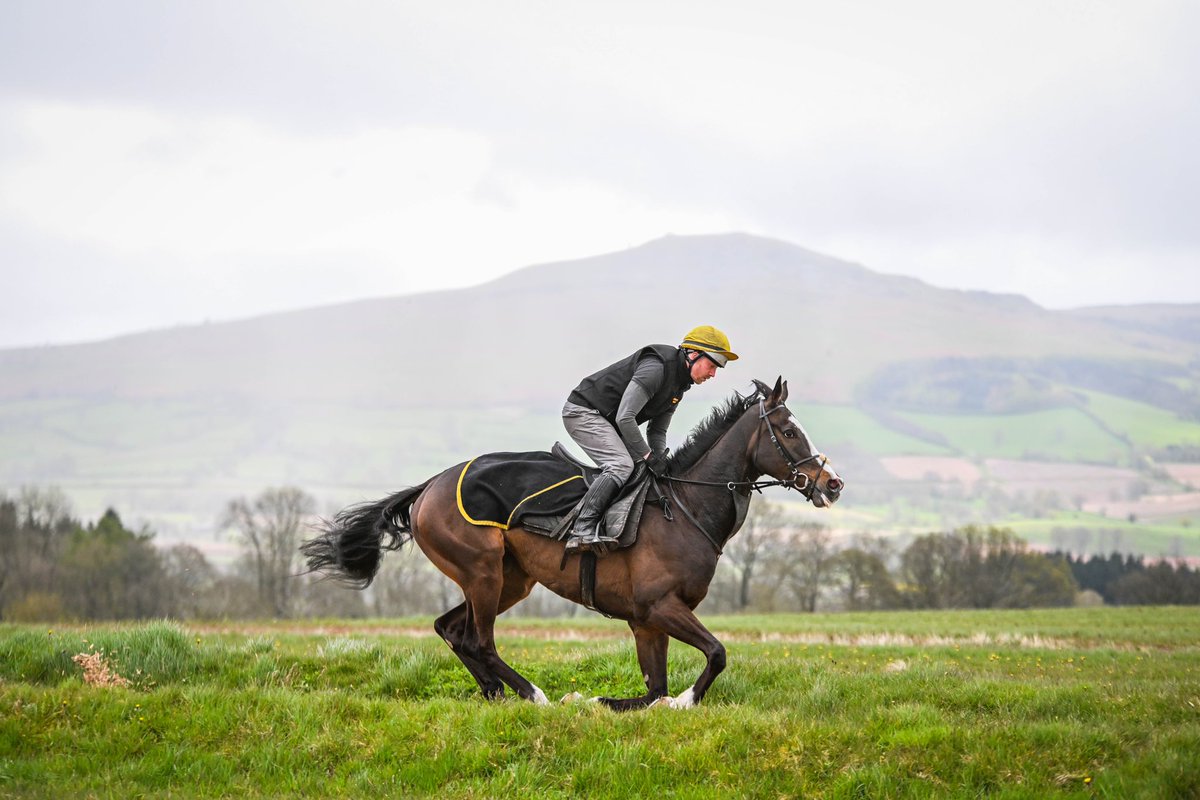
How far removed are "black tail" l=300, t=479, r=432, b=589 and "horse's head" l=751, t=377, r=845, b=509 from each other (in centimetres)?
393

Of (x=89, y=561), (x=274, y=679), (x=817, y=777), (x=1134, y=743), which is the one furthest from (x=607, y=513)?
(x=89, y=561)

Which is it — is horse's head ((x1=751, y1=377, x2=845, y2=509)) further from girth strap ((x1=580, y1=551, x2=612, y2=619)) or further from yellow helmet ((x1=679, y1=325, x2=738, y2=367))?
girth strap ((x1=580, y1=551, x2=612, y2=619))

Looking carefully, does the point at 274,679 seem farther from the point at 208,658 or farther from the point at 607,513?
the point at 607,513

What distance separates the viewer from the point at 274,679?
10492 millimetres

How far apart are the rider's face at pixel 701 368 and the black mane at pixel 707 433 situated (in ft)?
1.55

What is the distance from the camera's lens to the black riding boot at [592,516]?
9594mm

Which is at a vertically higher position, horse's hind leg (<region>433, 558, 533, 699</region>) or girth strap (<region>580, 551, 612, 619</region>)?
girth strap (<region>580, 551, 612, 619</region>)

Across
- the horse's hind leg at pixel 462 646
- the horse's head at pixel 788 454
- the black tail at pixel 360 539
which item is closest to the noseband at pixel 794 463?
the horse's head at pixel 788 454

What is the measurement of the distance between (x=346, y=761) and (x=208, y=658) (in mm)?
3767

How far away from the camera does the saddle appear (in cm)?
977

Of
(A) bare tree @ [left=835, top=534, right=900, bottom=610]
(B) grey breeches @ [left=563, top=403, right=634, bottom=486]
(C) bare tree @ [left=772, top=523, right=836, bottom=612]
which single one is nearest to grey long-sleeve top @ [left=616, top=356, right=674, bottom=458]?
(B) grey breeches @ [left=563, top=403, right=634, bottom=486]

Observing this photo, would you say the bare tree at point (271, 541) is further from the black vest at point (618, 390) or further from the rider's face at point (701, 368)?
the rider's face at point (701, 368)

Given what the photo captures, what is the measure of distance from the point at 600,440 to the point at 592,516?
84 cm

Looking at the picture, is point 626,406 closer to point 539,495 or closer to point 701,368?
point 701,368
